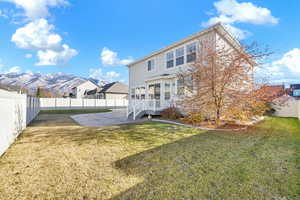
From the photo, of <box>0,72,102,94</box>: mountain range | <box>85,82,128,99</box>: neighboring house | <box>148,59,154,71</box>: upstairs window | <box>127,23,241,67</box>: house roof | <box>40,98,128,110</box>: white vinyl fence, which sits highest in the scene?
<box>0,72,102,94</box>: mountain range

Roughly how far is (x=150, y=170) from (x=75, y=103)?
26.6 metres

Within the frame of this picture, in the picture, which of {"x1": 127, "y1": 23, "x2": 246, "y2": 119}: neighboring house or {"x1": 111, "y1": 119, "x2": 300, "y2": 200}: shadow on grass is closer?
{"x1": 111, "y1": 119, "x2": 300, "y2": 200}: shadow on grass

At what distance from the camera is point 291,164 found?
3.19m

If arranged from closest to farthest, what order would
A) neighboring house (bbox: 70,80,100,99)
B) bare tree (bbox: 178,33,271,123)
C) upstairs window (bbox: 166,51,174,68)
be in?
bare tree (bbox: 178,33,271,123)
upstairs window (bbox: 166,51,174,68)
neighboring house (bbox: 70,80,100,99)

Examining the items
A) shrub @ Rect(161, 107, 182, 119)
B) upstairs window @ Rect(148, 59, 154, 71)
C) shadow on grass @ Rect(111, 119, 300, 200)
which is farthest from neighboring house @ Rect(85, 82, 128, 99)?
shadow on grass @ Rect(111, 119, 300, 200)

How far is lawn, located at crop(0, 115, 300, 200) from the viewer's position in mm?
2217

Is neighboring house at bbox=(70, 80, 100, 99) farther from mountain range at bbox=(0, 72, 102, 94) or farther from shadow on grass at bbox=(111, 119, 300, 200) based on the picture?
shadow on grass at bbox=(111, 119, 300, 200)

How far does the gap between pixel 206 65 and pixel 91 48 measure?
24008mm

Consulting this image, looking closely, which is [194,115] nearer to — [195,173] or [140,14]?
[195,173]

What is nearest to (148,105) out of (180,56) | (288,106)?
(180,56)

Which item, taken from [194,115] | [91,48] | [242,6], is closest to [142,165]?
[194,115]

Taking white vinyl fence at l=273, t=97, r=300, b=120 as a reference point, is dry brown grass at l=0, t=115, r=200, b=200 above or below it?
below

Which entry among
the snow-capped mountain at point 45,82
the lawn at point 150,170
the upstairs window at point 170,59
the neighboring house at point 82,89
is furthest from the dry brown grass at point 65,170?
the snow-capped mountain at point 45,82

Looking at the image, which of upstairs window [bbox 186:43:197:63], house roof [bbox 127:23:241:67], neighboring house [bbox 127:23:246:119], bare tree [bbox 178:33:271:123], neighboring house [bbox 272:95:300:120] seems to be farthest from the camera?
neighboring house [bbox 272:95:300:120]
